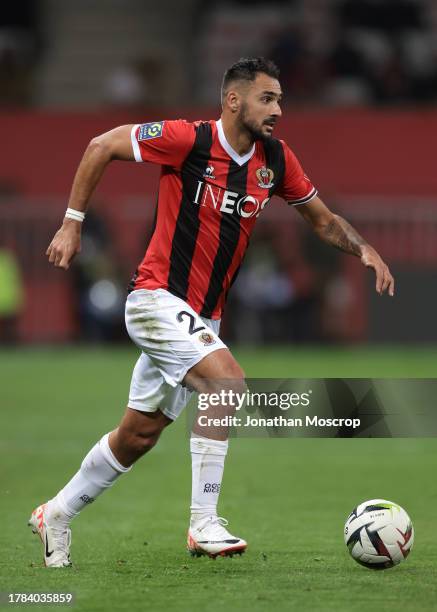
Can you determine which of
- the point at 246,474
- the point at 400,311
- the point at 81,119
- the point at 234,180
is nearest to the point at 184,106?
the point at 81,119

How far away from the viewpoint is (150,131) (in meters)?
6.88

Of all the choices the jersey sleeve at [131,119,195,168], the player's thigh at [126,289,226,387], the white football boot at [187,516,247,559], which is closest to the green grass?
the white football boot at [187,516,247,559]

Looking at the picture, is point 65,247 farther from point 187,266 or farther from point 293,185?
point 293,185

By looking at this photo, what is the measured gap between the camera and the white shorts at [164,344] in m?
6.70

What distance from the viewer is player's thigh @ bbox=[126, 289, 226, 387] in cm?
669

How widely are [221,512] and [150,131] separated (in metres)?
2.87

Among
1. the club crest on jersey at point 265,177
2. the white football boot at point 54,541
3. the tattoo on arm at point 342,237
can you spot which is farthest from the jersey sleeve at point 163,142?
the white football boot at point 54,541

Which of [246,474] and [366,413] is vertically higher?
[366,413]

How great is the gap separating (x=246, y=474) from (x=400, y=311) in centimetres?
1157

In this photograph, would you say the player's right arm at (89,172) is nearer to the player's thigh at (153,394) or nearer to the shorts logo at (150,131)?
the shorts logo at (150,131)

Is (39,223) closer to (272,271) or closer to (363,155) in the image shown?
(272,271)

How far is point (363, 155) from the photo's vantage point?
76.5 ft

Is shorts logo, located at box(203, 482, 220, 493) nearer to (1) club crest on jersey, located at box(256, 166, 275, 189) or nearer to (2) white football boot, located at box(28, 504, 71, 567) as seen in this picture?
(2) white football boot, located at box(28, 504, 71, 567)

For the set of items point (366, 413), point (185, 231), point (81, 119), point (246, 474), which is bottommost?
point (246, 474)
